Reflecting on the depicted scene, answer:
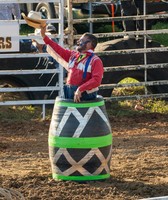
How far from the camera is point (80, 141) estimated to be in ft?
25.9

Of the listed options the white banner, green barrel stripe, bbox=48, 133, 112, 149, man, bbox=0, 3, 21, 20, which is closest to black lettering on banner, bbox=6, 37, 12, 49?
the white banner

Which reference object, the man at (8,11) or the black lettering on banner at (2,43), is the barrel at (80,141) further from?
the man at (8,11)

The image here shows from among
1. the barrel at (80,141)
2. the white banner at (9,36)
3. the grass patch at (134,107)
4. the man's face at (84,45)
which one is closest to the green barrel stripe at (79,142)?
the barrel at (80,141)

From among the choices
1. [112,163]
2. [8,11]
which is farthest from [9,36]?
[112,163]

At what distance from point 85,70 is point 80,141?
81cm

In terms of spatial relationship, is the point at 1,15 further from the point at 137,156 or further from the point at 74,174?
the point at 74,174

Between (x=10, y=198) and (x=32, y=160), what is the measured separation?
2.83m

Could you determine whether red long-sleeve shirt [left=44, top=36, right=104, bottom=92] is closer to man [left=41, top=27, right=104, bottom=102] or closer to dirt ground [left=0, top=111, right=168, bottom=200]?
man [left=41, top=27, right=104, bottom=102]

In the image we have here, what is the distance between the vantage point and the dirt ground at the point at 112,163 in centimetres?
761

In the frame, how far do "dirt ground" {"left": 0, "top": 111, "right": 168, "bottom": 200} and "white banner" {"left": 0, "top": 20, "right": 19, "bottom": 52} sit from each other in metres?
1.15

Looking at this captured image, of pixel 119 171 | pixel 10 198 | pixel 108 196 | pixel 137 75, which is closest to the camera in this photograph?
pixel 10 198

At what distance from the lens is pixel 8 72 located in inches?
468

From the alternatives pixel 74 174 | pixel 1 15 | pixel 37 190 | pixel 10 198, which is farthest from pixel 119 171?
pixel 1 15

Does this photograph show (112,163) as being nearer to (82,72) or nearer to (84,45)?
(82,72)
